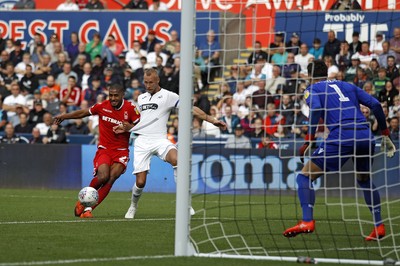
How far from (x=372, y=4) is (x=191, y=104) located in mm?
14590

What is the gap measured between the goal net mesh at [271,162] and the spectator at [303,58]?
10 cm

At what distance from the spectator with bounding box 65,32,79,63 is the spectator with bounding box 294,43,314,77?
11373 mm

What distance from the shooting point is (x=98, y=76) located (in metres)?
27.8

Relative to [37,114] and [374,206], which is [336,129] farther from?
[37,114]

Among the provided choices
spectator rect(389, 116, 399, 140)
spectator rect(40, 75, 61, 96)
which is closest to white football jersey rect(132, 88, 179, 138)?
spectator rect(389, 116, 399, 140)

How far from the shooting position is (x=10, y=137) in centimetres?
2523

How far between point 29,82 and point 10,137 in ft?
11.1

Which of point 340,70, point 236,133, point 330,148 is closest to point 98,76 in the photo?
point 236,133

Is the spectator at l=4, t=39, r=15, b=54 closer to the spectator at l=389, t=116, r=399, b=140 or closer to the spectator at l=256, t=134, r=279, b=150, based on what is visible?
the spectator at l=256, t=134, r=279, b=150

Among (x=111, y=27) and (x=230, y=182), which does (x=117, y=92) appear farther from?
(x=111, y=27)

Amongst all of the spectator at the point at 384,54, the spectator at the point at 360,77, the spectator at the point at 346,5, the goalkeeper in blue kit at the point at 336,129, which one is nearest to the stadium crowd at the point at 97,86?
the spectator at the point at 346,5

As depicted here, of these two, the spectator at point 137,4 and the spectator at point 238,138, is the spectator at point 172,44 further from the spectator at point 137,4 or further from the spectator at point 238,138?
the spectator at point 238,138

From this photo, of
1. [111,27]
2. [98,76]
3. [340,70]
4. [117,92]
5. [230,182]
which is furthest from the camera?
[111,27]

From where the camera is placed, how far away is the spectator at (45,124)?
25766 millimetres
